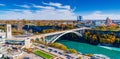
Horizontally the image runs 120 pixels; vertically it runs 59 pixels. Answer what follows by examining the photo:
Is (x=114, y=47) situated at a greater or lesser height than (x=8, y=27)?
lesser

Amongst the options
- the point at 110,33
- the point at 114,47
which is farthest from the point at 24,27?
the point at 114,47

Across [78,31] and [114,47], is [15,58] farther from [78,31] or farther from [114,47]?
[78,31]

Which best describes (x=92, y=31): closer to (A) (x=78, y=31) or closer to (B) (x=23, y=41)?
(A) (x=78, y=31)

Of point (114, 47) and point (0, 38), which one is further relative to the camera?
point (114, 47)

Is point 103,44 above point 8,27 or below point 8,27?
below

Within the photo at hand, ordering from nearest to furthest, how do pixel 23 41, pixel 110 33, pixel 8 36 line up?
pixel 23 41
pixel 8 36
pixel 110 33

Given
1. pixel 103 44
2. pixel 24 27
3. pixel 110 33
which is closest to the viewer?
pixel 103 44

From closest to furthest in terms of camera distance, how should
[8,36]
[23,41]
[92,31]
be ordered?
[23,41] < [8,36] < [92,31]

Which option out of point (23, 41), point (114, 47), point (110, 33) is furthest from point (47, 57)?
point (110, 33)

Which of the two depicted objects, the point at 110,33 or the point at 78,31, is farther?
the point at 78,31
